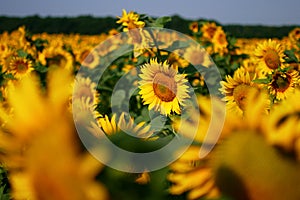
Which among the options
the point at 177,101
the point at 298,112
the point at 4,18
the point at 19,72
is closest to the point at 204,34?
the point at 19,72

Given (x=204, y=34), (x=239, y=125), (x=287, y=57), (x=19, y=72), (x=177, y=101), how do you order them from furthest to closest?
1. (x=204, y=34)
2. (x=19, y=72)
3. (x=287, y=57)
4. (x=177, y=101)
5. (x=239, y=125)

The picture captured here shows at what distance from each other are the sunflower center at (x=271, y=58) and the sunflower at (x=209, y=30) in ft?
8.05

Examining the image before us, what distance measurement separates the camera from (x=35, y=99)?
0.28m

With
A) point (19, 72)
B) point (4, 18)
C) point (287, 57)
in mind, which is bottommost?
point (287, 57)

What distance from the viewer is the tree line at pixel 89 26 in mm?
29438

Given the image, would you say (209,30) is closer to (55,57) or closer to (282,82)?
(55,57)

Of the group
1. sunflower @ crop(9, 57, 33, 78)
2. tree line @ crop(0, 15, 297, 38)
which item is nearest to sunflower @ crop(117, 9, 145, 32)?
sunflower @ crop(9, 57, 33, 78)

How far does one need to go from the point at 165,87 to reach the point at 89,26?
94.5 ft

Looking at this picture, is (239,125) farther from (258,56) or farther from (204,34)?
(204,34)

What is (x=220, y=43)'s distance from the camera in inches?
214

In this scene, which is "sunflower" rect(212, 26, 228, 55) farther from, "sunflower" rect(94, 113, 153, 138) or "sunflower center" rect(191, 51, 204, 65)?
"sunflower" rect(94, 113, 153, 138)

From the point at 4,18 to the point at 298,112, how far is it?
3092 centimetres

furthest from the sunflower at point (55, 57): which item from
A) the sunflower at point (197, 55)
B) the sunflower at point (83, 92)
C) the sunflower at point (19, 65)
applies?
the sunflower at point (83, 92)

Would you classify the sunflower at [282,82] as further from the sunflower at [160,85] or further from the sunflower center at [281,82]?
the sunflower at [160,85]
